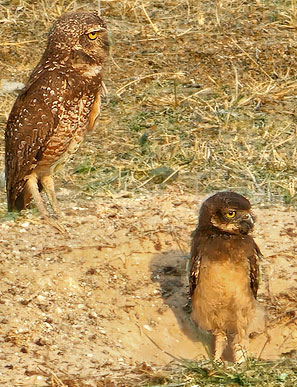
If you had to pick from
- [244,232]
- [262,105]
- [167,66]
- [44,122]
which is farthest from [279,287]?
[167,66]

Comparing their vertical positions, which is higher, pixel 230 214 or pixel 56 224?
pixel 230 214

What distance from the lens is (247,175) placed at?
355 inches

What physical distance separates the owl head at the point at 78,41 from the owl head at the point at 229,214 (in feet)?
6.81

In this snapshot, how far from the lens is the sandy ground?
623cm

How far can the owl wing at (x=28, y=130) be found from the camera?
25.3 ft

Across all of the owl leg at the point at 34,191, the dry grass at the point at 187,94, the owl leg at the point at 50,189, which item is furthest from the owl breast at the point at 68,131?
the dry grass at the point at 187,94

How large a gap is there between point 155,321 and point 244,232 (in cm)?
106

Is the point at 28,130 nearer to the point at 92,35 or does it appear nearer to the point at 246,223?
the point at 92,35

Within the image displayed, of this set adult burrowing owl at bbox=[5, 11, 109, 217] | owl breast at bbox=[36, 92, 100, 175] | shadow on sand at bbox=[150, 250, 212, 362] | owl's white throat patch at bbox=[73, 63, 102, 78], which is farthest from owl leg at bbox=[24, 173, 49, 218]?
shadow on sand at bbox=[150, 250, 212, 362]

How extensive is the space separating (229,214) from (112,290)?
1.20 metres

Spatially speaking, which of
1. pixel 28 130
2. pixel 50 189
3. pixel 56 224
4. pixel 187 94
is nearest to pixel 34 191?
pixel 50 189

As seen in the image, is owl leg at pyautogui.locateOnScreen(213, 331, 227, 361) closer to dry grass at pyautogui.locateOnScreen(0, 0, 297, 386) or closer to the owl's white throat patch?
dry grass at pyautogui.locateOnScreen(0, 0, 297, 386)

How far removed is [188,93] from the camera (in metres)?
10.7

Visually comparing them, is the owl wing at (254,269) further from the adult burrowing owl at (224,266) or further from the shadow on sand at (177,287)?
the shadow on sand at (177,287)
